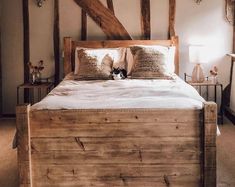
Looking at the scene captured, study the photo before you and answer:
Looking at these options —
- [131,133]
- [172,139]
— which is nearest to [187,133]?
[172,139]

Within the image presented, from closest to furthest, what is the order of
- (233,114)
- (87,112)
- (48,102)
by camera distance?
(87,112) < (48,102) < (233,114)

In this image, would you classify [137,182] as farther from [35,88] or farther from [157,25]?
[157,25]

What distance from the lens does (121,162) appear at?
113 inches

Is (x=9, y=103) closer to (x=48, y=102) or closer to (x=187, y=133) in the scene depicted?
(x=48, y=102)

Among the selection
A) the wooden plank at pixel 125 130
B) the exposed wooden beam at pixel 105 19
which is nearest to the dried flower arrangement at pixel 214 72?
the exposed wooden beam at pixel 105 19

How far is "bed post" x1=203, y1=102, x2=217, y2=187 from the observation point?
2793 mm

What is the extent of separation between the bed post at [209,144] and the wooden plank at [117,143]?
0.24ft

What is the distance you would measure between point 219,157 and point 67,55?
2258 millimetres

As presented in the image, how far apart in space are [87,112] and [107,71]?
1.83 meters

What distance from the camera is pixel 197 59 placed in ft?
16.5

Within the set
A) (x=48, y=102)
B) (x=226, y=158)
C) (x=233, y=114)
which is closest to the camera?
(x=48, y=102)

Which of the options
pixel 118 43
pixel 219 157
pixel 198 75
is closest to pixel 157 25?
pixel 118 43

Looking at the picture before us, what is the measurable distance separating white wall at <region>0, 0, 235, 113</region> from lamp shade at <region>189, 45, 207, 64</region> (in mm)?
255

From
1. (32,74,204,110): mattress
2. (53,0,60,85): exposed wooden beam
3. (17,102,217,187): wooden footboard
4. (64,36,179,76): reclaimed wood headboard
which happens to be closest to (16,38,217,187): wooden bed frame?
(17,102,217,187): wooden footboard
